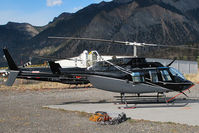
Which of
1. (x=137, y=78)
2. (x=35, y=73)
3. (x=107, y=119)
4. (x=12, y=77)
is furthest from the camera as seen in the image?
(x=35, y=73)

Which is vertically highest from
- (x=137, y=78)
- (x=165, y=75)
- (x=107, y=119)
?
(x=165, y=75)

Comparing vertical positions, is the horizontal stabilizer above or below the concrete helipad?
above

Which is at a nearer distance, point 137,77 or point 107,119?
point 107,119

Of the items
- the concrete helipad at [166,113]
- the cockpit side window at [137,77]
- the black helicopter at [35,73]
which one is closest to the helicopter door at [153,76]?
the cockpit side window at [137,77]

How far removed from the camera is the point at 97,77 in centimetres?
1457

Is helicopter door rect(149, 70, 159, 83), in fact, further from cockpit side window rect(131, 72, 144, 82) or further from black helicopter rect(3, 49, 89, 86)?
black helicopter rect(3, 49, 89, 86)

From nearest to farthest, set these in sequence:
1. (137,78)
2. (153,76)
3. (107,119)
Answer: (107,119)
(137,78)
(153,76)

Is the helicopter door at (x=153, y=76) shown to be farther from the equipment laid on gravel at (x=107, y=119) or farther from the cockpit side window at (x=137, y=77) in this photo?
the equipment laid on gravel at (x=107, y=119)

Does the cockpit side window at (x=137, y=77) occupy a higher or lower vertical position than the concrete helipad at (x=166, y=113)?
higher

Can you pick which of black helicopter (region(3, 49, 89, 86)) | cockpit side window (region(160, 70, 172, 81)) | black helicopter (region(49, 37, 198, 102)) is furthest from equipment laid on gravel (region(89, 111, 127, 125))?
A: black helicopter (region(3, 49, 89, 86))

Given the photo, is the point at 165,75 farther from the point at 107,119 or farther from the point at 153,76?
the point at 107,119

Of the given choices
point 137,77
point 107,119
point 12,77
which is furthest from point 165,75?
point 12,77

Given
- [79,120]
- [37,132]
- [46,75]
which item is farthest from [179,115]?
[46,75]

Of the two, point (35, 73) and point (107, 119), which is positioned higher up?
point (35, 73)
